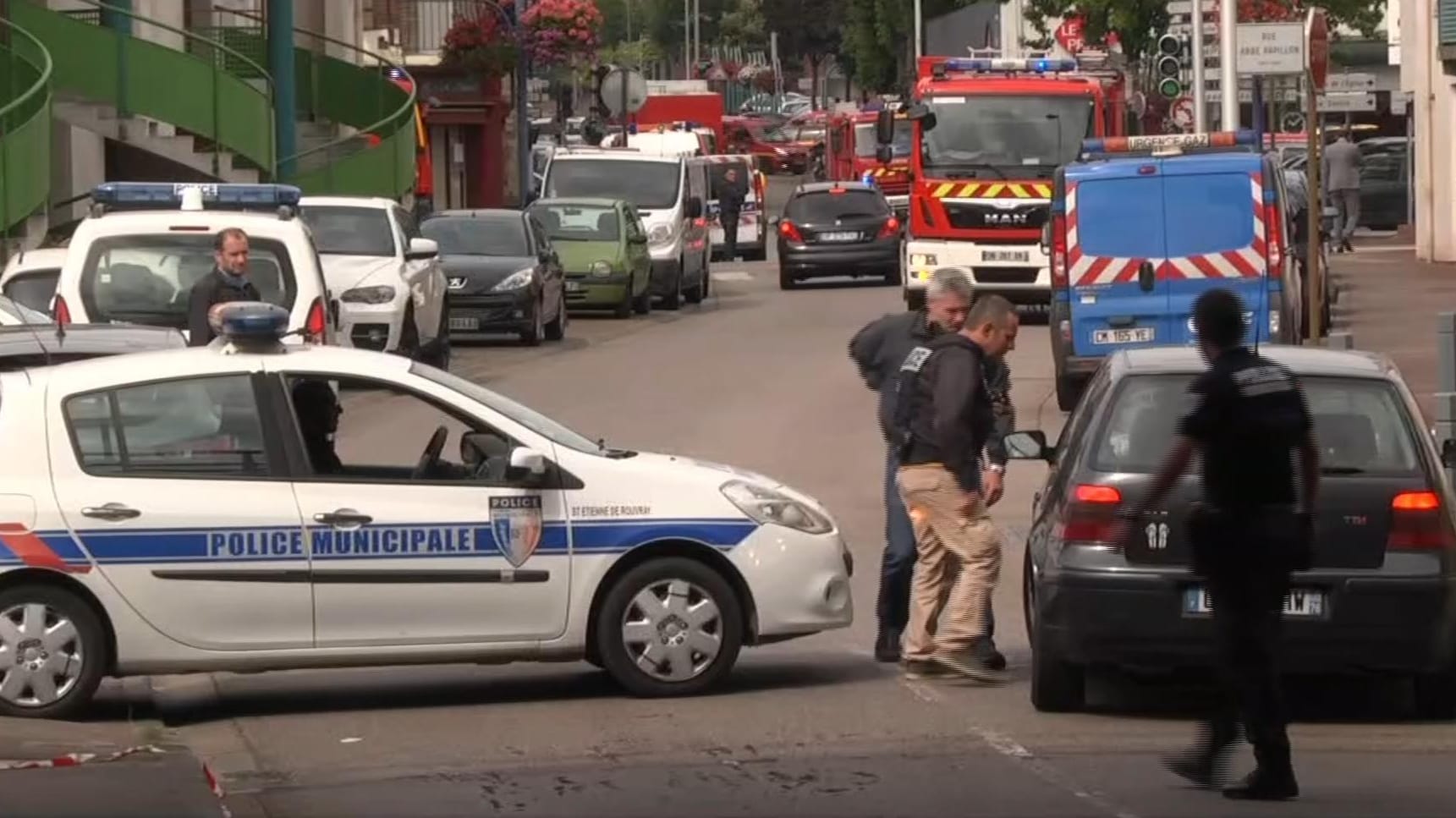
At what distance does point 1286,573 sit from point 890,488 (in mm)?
3719

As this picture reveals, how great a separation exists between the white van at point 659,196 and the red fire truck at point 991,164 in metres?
6.90

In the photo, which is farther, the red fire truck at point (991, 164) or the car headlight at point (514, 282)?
the red fire truck at point (991, 164)

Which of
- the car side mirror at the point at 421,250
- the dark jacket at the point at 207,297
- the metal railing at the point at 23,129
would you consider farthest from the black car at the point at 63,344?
the metal railing at the point at 23,129

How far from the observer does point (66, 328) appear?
14758 millimetres

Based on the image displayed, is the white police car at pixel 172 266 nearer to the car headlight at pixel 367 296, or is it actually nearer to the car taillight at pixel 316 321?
the car taillight at pixel 316 321

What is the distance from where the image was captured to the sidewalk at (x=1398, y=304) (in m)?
26.4

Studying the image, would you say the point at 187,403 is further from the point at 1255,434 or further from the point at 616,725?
the point at 1255,434

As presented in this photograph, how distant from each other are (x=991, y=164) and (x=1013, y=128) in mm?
497

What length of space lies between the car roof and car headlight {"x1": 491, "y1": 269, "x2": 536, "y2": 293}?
1995 centimetres

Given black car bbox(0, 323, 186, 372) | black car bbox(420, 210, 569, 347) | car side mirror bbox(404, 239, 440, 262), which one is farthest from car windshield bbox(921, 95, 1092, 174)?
black car bbox(0, 323, 186, 372)

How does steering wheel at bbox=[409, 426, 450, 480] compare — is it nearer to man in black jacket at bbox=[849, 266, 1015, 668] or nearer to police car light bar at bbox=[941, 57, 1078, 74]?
man in black jacket at bbox=[849, 266, 1015, 668]

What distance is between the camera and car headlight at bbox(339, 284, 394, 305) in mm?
25625

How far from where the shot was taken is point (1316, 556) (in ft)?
33.8

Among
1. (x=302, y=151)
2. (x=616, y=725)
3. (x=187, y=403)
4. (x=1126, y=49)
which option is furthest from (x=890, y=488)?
(x=1126, y=49)
